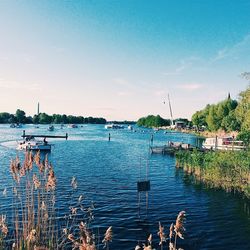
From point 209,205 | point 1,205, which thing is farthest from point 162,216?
point 1,205

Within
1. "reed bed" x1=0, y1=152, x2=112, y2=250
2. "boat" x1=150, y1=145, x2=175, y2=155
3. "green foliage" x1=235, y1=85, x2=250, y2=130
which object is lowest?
"boat" x1=150, y1=145, x2=175, y2=155

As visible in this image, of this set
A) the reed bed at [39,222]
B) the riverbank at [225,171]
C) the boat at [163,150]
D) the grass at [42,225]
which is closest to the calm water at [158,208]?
the riverbank at [225,171]

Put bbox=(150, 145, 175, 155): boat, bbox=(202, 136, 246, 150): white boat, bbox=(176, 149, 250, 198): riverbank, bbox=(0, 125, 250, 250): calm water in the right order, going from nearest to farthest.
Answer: bbox=(0, 125, 250, 250): calm water < bbox=(176, 149, 250, 198): riverbank < bbox=(202, 136, 246, 150): white boat < bbox=(150, 145, 175, 155): boat

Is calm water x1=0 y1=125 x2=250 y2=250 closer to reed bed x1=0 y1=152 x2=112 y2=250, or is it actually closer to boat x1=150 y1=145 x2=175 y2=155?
reed bed x1=0 y1=152 x2=112 y2=250

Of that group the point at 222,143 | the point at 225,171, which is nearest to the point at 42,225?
the point at 225,171

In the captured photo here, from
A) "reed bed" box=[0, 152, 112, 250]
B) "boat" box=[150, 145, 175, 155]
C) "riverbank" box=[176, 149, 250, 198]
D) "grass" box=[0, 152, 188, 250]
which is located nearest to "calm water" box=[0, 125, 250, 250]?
"riverbank" box=[176, 149, 250, 198]

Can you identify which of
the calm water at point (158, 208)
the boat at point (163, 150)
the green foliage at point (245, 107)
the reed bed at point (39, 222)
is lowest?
the calm water at point (158, 208)

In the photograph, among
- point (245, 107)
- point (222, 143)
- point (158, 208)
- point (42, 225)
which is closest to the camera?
point (42, 225)

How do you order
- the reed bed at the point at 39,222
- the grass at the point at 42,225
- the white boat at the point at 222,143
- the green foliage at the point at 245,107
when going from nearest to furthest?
the grass at the point at 42,225 < the reed bed at the point at 39,222 < the green foliage at the point at 245,107 < the white boat at the point at 222,143

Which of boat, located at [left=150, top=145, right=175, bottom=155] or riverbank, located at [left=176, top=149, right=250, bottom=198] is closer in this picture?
riverbank, located at [left=176, top=149, right=250, bottom=198]

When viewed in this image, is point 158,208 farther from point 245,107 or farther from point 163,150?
point 163,150

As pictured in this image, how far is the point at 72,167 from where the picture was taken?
176ft

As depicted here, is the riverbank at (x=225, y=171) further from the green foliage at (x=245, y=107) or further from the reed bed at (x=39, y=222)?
the reed bed at (x=39, y=222)

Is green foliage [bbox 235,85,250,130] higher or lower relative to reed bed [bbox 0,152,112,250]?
higher
